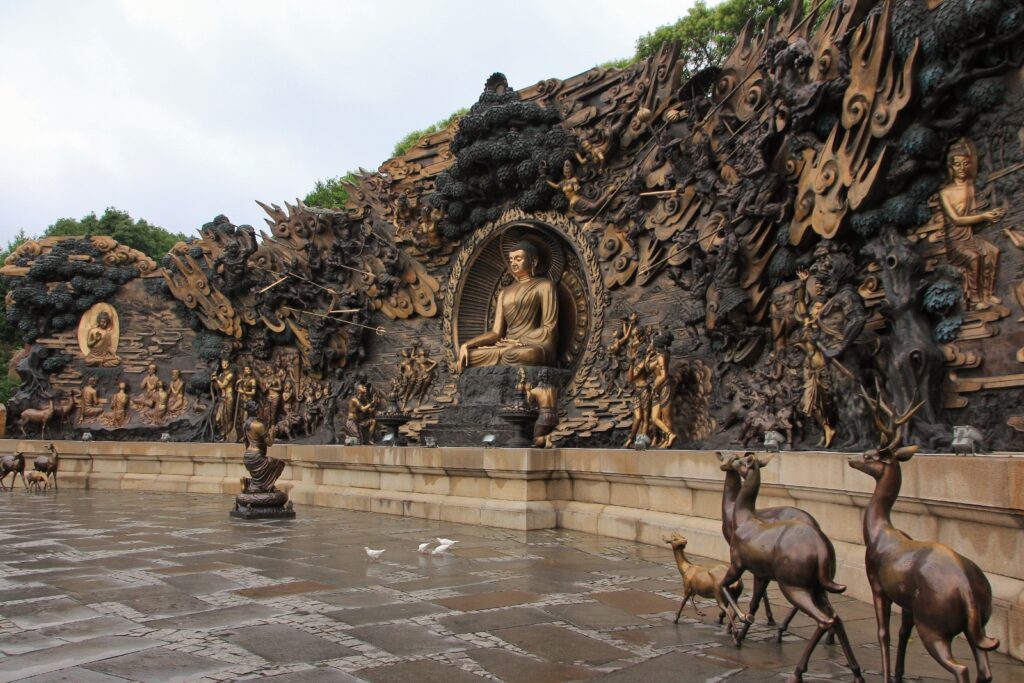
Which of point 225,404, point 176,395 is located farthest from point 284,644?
point 176,395

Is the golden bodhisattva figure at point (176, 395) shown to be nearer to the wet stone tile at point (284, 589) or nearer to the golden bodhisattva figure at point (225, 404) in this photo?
the golden bodhisattva figure at point (225, 404)

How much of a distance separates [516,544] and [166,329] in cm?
1828

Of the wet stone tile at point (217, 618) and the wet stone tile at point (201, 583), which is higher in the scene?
the wet stone tile at point (201, 583)

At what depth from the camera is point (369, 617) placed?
5.41m

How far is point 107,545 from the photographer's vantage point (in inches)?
341

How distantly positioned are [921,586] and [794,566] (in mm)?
797

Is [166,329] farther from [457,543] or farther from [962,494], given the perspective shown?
[962,494]

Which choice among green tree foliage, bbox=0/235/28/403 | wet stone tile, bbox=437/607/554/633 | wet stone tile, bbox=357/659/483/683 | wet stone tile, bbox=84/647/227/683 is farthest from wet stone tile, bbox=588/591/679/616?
green tree foliage, bbox=0/235/28/403

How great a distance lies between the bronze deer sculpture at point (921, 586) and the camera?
334 cm

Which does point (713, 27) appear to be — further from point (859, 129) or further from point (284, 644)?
point (284, 644)

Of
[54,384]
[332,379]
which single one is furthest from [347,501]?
[54,384]

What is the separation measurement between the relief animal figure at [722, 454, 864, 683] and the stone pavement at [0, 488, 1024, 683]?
0.29 metres

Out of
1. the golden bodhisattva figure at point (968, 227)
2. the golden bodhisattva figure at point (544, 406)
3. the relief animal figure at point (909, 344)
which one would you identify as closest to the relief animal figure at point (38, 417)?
the golden bodhisattva figure at point (544, 406)

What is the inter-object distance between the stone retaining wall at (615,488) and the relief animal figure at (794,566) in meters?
1.13
